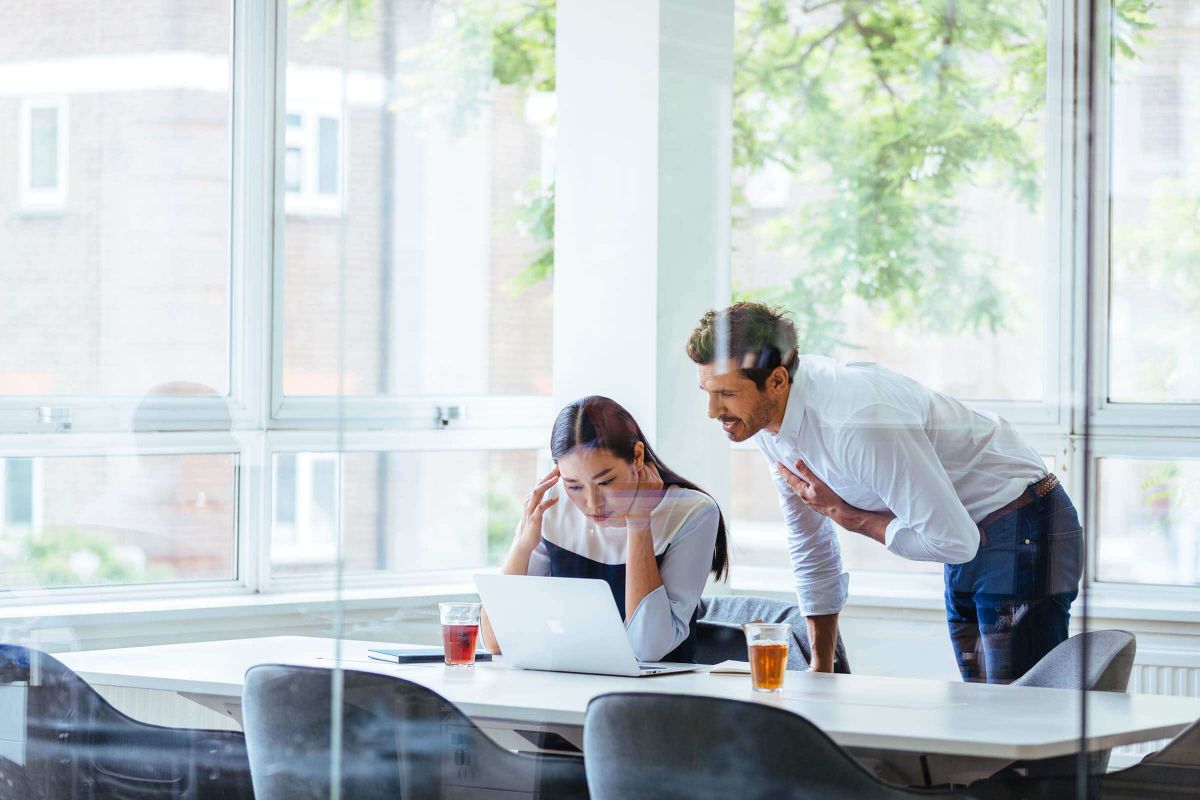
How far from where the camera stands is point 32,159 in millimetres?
3238

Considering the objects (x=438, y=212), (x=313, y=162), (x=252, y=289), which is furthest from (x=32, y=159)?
(x=438, y=212)

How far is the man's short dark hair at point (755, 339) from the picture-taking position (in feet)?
7.99

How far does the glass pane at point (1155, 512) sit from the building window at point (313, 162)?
5.90 feet

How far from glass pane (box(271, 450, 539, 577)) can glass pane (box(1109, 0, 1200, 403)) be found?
4.28 ft

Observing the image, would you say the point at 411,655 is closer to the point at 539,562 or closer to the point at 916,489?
the point at 539,562

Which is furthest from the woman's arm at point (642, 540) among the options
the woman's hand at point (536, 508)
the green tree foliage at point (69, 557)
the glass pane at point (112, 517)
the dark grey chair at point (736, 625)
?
the green tree foliage at point (69, 557)

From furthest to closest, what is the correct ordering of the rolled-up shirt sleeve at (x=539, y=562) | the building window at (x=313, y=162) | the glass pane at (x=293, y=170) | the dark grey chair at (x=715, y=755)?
the glass pane at (x=293, y=170), the building window at (x=313, y=162), the rolled-up shirt sleeve at (x=539, y=562), the dark grey chair at (x=715, y=755)

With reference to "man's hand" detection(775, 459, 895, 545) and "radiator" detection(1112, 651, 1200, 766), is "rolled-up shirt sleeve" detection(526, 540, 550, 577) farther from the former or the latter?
"radiator" detection(1112, 651, 1200, 766)

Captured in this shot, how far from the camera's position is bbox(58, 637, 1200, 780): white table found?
6.81 feet

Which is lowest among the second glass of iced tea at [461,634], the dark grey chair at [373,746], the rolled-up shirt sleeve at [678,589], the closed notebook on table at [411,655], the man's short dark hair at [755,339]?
the dark grey chair at [373,746]

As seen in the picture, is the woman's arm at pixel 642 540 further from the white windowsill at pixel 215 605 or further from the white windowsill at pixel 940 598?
the white windowsill at pixel 215 605

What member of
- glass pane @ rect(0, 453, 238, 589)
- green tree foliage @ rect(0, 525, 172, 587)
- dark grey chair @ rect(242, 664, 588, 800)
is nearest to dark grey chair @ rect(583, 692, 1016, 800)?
dark grey chair @ rect(242, 664, 588, 800)

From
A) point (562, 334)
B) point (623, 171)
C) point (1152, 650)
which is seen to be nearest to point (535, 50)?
point (623, 171)

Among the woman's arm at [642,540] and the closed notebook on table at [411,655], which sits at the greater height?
the woman's arm at [642,540]
